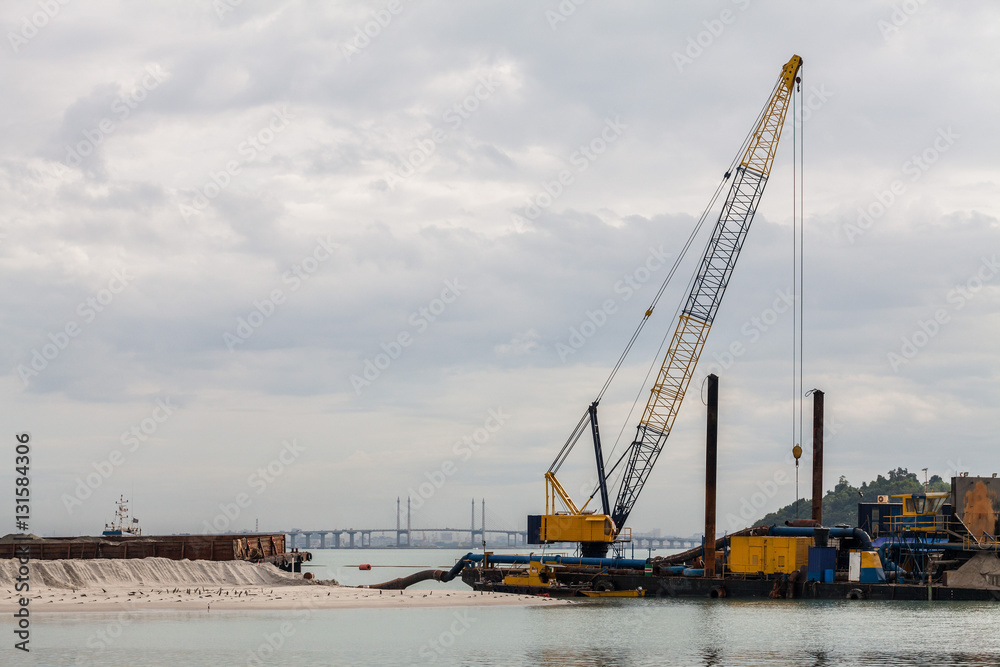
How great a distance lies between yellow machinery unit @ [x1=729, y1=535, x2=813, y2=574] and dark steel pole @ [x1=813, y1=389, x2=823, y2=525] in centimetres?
1162

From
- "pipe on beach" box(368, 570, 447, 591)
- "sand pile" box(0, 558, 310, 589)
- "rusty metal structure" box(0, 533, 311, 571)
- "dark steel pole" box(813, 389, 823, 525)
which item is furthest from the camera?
"pipe on beach" box(368, 570, 447, 591)

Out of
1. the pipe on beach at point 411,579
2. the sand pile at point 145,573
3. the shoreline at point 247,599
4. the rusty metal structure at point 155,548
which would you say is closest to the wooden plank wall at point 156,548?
the rusty metal structure at point 155,548

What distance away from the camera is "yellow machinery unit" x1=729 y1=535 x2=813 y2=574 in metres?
83.2

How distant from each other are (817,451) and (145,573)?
53227 millimetres

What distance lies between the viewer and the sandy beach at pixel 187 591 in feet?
235

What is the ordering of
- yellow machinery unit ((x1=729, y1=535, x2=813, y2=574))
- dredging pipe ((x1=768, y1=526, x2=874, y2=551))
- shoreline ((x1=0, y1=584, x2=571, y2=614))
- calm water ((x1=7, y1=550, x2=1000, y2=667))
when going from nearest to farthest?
calm water ((x1=7, y1=550, x2=1000, y2=667)), shoreline ((x1=0, y1=584, x2=571, y2=614)), dredging pipe ((x1=768, y1=526, x2=874, y2=551)), yellow machinery unit ((x1=729, y1=535, x2=813, y2=574))

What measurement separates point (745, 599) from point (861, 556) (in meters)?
8.60

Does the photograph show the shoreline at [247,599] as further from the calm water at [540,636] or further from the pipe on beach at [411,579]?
the pipe on beach at [411,579]

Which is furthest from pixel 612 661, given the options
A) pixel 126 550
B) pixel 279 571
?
pixel 126 550

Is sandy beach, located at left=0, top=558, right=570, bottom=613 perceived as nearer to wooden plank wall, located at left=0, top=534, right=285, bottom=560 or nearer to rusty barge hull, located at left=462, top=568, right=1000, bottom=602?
wooden plank wall, located at left=0, top=534, right=285, bottom=560

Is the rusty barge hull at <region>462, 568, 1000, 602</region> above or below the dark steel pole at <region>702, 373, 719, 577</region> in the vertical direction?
below

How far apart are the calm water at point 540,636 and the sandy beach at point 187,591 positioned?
3471 millimetres

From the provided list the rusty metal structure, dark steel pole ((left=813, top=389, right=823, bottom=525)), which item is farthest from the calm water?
the rusty metal structure

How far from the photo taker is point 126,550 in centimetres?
8912
